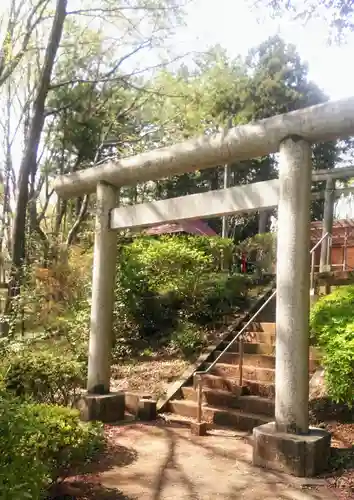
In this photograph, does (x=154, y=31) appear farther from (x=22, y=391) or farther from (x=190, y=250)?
(x=22, y=391)

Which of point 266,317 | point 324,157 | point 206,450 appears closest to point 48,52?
point 266,317

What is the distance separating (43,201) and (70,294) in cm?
711

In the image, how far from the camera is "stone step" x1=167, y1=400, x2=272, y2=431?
642 centimetres

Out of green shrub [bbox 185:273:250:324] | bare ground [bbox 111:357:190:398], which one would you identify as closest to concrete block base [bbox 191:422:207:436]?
bare ground [bbox 111:357:190:398]

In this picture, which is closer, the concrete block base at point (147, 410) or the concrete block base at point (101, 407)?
the concrete block base at point (101, 407)

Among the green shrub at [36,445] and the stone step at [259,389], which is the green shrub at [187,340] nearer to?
the stone step at [259,389]

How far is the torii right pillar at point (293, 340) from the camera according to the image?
467 centimetres

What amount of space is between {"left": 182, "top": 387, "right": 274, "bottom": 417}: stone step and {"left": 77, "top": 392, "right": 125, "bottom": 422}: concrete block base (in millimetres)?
1187

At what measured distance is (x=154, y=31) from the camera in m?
10.3

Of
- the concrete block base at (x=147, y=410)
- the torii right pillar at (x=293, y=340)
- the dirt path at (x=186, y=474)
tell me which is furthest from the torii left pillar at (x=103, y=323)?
the torii right pillar at (x=293, y=340)

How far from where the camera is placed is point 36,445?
3.42 meters

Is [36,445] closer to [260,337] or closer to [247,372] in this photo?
[247,372]

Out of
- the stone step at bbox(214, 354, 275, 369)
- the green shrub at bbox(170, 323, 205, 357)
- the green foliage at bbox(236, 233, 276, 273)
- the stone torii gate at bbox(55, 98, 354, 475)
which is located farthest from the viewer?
the green foliage at bbox(236, 233, 276, 273)

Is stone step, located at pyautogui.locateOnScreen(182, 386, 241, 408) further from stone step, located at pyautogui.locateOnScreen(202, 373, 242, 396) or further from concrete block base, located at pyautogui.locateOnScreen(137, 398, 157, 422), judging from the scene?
concrete block base, located at pyautogui.locateOnScreen(137, 398, 157, 422)
